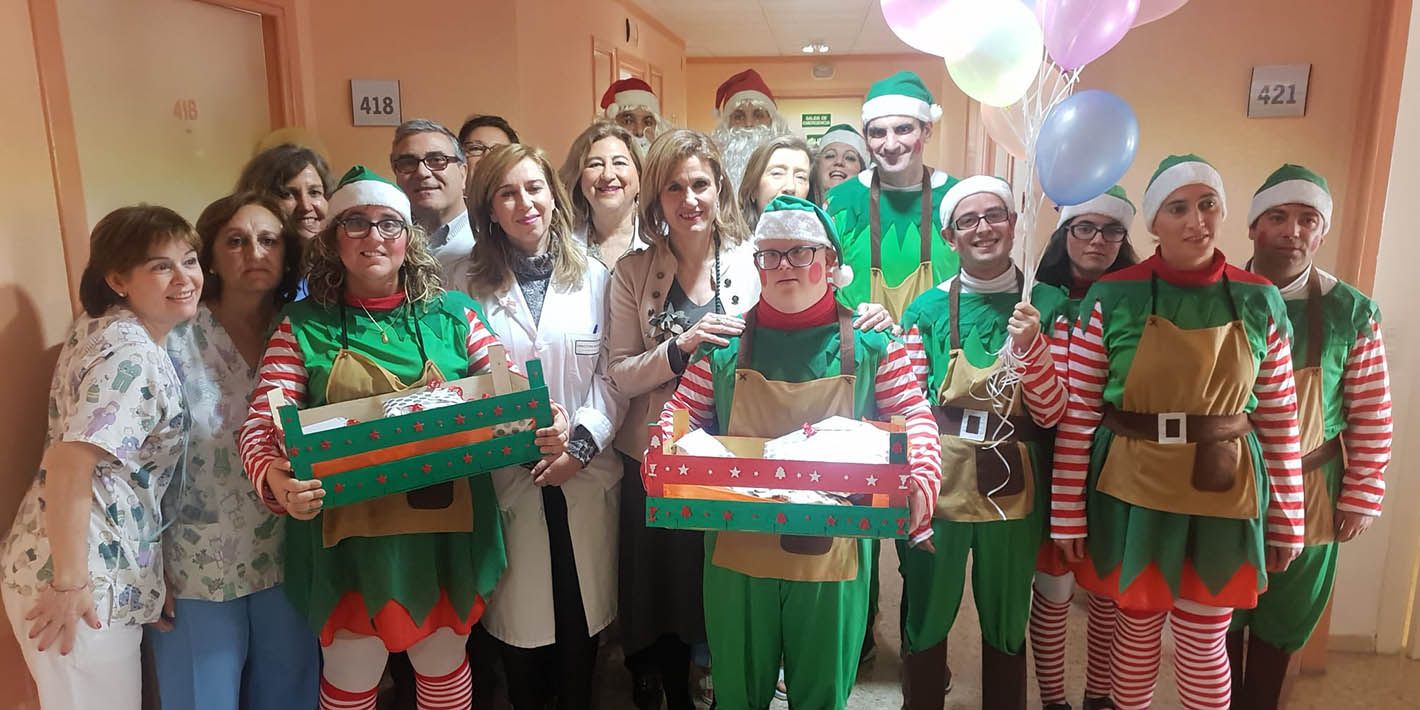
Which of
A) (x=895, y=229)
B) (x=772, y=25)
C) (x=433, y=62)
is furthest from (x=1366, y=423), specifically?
(x=772, y=25)

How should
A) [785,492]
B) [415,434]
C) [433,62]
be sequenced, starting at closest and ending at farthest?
[785,492] < [415,434] < [433,62]

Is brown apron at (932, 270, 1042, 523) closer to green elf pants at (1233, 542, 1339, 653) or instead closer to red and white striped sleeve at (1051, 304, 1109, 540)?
red and white striped sleeve at (1051, 304, 1109, 540)

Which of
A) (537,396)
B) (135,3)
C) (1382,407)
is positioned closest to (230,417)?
(537,396)

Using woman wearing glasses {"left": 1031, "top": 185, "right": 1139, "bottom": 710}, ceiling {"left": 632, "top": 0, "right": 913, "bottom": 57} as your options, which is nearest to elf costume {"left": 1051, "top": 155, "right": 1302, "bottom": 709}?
woman wearing glasses {"left": 1031, "top": 185, "right": 1139, "bottom": 710}

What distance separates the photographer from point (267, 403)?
1.91 metres

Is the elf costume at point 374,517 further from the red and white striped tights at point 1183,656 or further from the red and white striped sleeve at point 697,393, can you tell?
the red and white striped tights at point 1183,656

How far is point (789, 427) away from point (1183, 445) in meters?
0.99

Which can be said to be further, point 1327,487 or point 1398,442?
point 1398,442

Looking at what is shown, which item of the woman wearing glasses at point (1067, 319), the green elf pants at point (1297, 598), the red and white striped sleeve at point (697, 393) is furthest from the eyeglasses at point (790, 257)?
the green elf pants at point (1297, 598)

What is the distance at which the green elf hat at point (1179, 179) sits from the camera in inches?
78.0

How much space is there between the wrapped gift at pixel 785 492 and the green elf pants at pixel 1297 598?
1.44 m

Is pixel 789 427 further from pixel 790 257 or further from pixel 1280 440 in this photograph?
pixel 1280 440

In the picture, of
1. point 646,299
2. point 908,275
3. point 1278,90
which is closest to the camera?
point 646,299

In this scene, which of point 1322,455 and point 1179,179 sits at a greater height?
point 1179,179
